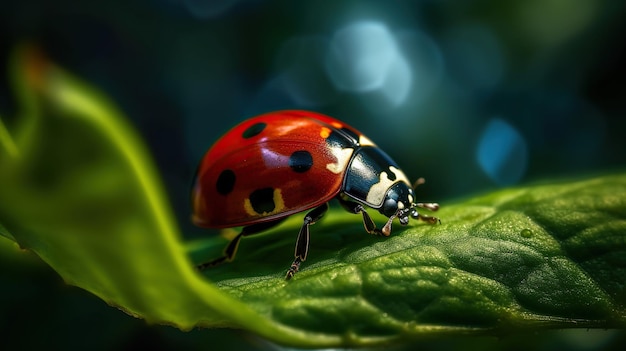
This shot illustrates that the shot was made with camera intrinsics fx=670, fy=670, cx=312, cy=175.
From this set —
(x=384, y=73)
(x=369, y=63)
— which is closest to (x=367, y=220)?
(x=384, y=73)

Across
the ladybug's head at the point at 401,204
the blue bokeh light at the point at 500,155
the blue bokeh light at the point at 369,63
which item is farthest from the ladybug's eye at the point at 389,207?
the blue bokeh light at the point at 369,63

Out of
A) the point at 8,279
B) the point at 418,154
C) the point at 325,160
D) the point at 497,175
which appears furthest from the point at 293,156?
the point at 497,175

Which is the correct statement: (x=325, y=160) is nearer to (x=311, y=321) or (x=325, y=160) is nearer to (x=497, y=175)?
(x=311, y=321)

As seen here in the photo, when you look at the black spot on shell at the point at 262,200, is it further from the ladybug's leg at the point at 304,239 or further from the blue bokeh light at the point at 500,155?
the blue bokeh light at the point at 500,155

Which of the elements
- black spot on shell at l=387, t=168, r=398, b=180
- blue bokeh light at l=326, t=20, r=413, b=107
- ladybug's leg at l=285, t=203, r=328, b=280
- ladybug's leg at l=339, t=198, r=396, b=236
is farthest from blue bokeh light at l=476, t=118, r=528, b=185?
ladybug's leg at l=285, t=203, r=328, b=280

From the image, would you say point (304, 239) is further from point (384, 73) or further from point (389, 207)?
point (384, 73)

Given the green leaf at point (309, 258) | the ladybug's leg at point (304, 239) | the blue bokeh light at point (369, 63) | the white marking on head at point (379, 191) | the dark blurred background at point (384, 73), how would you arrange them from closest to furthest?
1. the green leaf at point (309, 258)
2. the ladybug's leg at point (304, 239)
3. the white marking on head at point (379, 191)
4. the dark blurred background at point (384, 73)
5. the blue bokeh light at point (369, 63)
